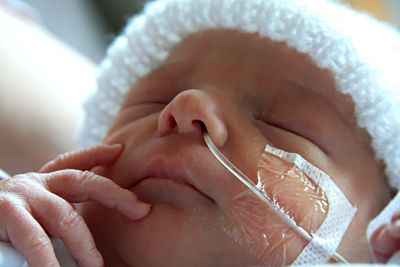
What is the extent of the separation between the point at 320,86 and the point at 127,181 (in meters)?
0.32

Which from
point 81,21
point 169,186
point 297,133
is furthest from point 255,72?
point 81,21

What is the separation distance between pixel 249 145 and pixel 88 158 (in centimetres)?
27

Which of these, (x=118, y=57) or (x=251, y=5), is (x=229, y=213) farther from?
(x=118, y=57)

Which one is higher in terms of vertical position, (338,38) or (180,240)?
(338,38)

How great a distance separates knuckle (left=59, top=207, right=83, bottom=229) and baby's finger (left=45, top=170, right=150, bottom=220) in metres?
0.06

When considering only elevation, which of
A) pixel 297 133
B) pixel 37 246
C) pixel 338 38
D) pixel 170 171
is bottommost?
pixel 37 246

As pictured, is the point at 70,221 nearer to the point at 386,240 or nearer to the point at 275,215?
the point at 275,215

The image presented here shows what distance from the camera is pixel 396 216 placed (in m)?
0.78

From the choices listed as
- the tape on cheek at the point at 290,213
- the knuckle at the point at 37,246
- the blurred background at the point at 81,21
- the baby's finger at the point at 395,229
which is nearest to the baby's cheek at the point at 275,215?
the tape on cheek at the point at 290,213

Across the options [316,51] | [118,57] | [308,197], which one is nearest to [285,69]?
[316,51]

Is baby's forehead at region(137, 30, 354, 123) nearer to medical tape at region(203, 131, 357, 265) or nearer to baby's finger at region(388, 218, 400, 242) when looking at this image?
medical tape at region(203, 131, 357, 265)

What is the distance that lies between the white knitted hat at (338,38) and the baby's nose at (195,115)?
0.16 meters

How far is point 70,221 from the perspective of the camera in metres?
0.83

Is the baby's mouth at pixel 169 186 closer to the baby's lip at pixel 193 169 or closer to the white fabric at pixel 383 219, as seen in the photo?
the baby's lip at pixel 193 169
